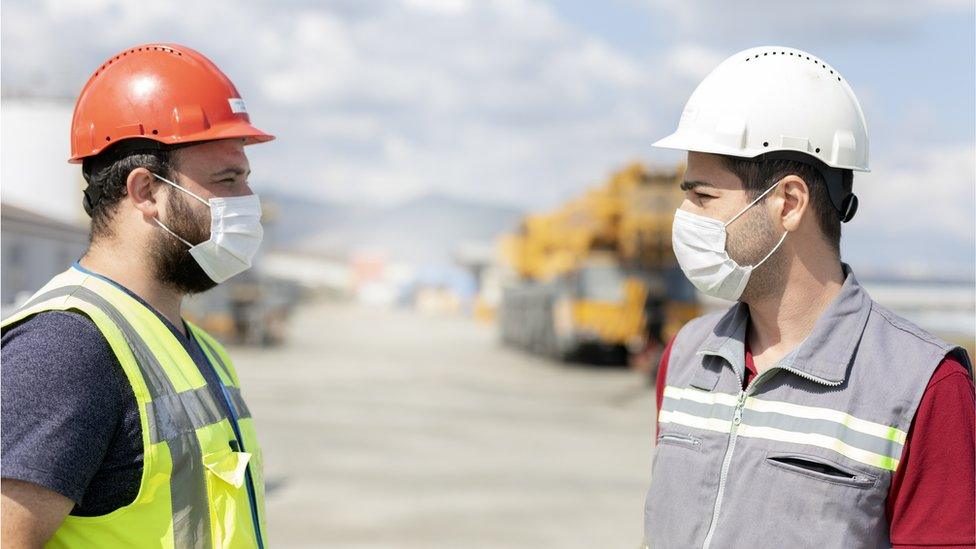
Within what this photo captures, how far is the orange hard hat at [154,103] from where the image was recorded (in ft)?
8.41

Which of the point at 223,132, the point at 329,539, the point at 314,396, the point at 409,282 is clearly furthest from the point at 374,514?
the point at 409,282

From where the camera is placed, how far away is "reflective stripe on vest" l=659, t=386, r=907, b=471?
83.7 inches

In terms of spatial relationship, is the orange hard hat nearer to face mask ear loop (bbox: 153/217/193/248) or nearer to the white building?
Result: face mask ear loop (bbox: 153/217/193/248)

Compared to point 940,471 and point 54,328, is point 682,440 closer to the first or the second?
point 940,471

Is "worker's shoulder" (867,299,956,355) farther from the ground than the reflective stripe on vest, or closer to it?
farther from the ground

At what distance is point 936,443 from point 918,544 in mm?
226

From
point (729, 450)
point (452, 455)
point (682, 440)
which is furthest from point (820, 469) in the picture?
point (452, 455)

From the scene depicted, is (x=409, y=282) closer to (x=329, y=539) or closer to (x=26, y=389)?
(x=329, y=539)

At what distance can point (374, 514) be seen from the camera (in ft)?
25.6

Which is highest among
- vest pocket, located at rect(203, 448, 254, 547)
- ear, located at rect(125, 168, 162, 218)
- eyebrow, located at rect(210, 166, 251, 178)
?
eyebrow, located at rect(210, 166, 251, 178)

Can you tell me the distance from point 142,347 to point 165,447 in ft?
0.84

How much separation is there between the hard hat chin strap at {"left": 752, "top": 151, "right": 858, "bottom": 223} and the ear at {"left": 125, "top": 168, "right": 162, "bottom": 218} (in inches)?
64.3

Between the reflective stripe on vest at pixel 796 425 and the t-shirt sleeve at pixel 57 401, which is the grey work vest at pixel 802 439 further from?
the t-shirt sleeve at pixel 57 401

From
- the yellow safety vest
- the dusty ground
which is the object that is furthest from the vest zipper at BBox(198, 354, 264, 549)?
the dusty ground
